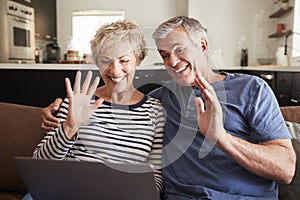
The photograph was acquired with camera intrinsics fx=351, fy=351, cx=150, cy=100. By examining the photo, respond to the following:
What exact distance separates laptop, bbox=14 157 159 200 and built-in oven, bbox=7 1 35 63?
12.2 feet

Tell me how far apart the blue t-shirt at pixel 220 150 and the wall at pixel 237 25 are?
3654 millimetres

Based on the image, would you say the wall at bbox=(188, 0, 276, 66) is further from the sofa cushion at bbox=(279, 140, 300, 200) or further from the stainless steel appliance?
the sofa cushion at bbox=(279, 140, 300, 200)

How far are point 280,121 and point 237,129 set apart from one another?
12 centimetres

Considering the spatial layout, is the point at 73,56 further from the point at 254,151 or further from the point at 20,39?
the point at 254,151

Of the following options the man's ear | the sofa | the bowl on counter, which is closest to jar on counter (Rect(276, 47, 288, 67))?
the bowl on counter

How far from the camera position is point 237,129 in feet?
3.44

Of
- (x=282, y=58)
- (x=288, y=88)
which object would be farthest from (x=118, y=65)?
(x=282, y=58)

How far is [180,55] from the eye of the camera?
1005mm

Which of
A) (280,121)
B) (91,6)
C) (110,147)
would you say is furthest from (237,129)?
(91,6)

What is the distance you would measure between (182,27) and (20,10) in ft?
12.7

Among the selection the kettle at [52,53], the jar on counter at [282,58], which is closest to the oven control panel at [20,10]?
the kettle at [52,53]

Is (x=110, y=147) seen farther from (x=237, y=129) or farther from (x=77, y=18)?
(x=77, y=18)

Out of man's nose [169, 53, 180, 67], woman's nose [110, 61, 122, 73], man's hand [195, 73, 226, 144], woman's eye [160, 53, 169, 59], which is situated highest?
woman's eye [160, 53, 169, 59]

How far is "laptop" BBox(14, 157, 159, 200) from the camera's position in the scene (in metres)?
0.78
